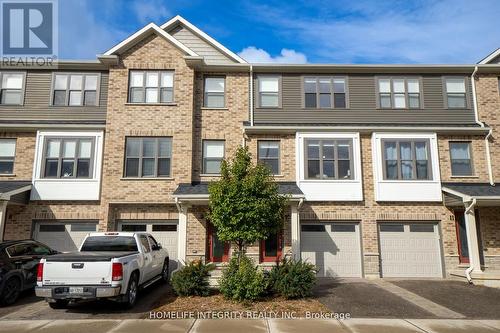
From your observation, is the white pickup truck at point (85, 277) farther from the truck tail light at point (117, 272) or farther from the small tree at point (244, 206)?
the small tree at point (244, 206)

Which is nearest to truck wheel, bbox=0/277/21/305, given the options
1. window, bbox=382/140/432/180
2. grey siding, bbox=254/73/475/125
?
grey siding, bbox=254/73/475/125

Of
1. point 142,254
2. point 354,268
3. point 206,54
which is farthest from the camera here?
point 206,54

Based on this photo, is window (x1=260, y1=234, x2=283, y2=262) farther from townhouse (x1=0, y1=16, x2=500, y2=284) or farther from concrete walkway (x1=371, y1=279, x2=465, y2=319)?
concrete walkway (x1=371, y1=279, x2=465, y2=319)

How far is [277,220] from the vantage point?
1094cm

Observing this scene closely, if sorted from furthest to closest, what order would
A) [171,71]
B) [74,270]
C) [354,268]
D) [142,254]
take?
[171,71] < [354,268] < [142,254] < [74,270]

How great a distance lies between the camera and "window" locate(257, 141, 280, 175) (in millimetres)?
15453

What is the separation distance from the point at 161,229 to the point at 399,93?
12333 millimetres

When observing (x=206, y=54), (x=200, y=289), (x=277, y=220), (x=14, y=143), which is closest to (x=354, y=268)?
(x=277, y=220)

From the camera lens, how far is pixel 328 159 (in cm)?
1527

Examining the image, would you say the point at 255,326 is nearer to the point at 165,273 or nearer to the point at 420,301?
the point at 420,301

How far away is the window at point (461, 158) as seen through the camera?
50.3 feet

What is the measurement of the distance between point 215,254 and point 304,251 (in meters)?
3.70

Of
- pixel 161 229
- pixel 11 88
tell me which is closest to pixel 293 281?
pixel 161 229

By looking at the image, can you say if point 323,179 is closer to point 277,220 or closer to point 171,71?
point 277,220
